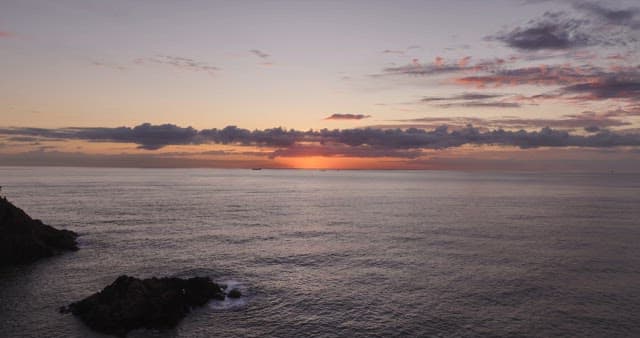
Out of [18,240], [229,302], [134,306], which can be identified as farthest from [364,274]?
[18,240]

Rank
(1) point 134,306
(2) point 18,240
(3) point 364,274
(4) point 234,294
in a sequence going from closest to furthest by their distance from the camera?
(1) point 134,306
(4) point 234,294
(3) point 364,274
(2) point 18,240

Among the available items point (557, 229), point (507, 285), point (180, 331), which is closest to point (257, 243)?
point (180, 331)

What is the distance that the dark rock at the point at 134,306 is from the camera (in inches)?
1510

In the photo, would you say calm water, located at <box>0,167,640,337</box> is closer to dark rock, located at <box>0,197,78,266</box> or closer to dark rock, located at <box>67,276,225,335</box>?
dark rock, located at <box>67,276,225,335</box>

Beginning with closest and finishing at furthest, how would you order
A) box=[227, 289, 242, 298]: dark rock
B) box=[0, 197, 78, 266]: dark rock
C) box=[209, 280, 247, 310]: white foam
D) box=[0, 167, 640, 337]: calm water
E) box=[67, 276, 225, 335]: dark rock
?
1. box=[67, 276, 225, 335]: dark rock
2. box=[0, 167, 640, 337]: calm water
3. box=[209, 280, 247, 310]: white foam
4. box=[227, 289, 242, 298]: dark rock
5. box=[0, 197, 78, 266]: dark rock

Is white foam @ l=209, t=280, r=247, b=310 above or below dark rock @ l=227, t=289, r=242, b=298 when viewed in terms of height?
below

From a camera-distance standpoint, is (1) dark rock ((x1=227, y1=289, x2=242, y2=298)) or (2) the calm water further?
(1) dark rock ((x1=227, y1=289, x2=242, y2=298))

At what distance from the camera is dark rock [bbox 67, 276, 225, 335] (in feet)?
126

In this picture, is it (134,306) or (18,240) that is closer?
(134,306)

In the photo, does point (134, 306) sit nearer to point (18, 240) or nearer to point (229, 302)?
point (229, 302)

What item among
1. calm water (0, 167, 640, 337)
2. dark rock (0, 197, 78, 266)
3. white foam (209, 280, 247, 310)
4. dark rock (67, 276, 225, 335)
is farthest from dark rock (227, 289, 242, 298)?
dark rock (0, 197, 78, 266)

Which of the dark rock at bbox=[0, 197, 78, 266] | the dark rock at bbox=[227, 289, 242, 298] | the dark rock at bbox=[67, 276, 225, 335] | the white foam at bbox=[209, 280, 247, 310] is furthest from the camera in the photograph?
the dark rock at bbox=[0, 197, 78, 266]

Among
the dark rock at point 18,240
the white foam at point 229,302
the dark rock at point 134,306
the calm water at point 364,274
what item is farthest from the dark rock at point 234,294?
the dark rock at point 18,240

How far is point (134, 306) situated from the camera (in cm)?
3950
